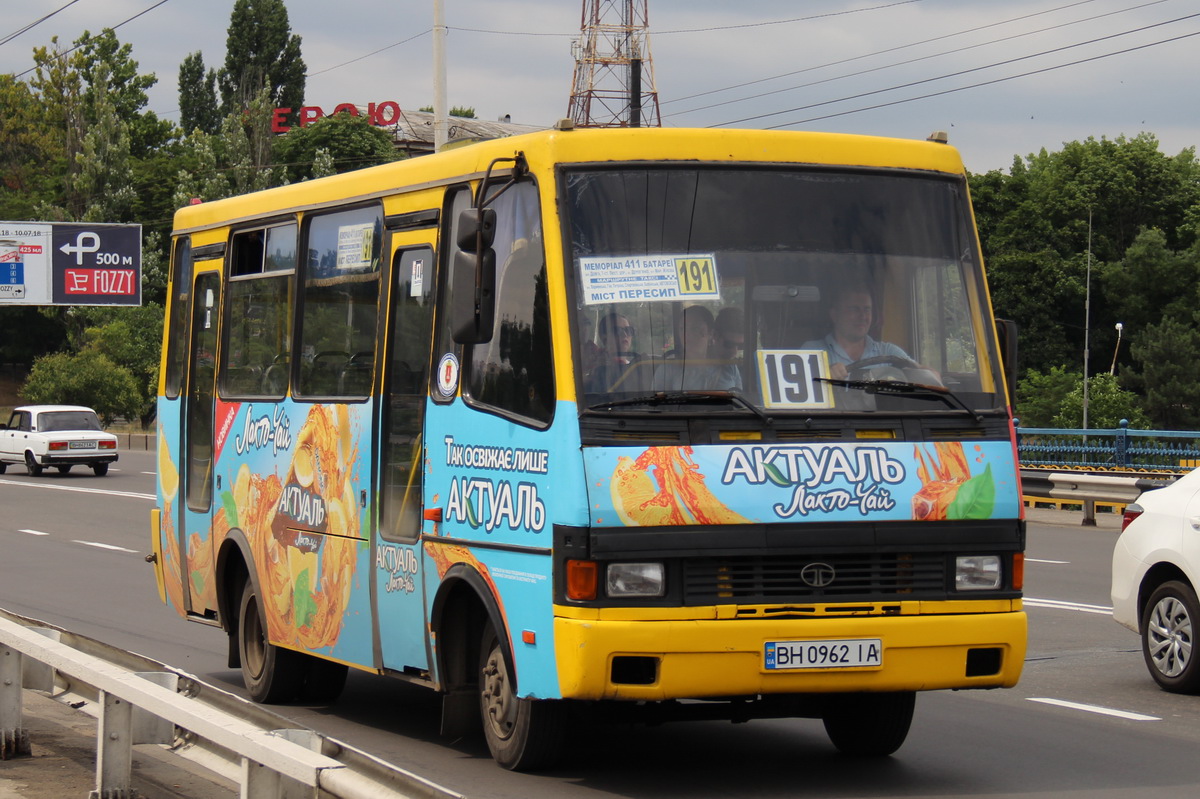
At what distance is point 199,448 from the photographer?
11234 mm

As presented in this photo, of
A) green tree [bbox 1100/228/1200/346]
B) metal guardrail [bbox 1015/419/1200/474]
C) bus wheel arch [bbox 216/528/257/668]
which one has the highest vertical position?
green tree [bbox 1100/228/1200/346]

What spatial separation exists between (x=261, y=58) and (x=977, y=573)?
101646 mm

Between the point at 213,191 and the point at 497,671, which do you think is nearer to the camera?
the point at 497,671

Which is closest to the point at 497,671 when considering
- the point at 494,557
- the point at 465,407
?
the point at 494,557

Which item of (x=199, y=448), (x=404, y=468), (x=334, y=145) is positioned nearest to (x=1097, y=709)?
(x=404, y=468)

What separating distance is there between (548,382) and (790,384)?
0.97 m

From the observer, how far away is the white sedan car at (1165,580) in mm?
10281

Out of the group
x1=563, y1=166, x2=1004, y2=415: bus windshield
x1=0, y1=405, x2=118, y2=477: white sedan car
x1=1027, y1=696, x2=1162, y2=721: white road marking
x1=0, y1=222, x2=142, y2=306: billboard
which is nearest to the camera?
x1=563, y1=166, x2=1004, y2=415: bus windshield

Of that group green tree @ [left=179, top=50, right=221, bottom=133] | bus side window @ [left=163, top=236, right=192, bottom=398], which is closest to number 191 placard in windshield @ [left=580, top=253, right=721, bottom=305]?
bus side window @ [left=163, top=236, right=192, bottom=398]

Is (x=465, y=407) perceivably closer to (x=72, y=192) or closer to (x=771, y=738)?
(x=771, y=738)

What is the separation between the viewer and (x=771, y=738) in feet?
29.4

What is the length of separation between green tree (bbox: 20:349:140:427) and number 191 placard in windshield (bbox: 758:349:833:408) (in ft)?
191

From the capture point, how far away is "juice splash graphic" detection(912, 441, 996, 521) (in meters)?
7.18

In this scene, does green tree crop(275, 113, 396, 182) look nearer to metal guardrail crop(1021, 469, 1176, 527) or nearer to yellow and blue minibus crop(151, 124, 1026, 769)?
metal guardrail crop(1021, 469, 1176, 527)
